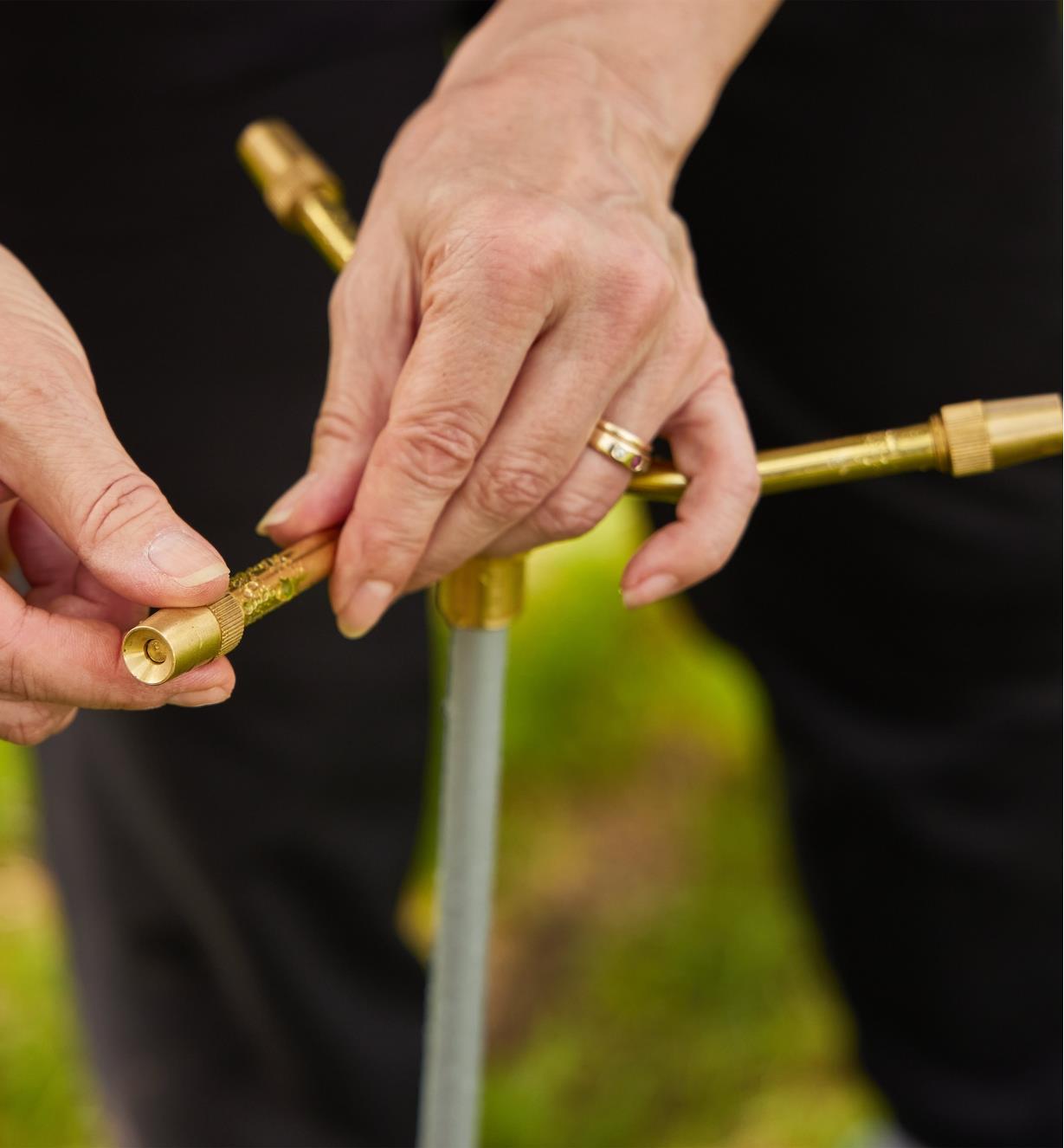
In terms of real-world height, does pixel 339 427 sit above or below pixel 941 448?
above

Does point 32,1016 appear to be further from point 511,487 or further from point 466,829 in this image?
point 511,487

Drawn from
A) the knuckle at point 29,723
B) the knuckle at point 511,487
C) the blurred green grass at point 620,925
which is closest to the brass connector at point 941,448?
the knuckle at point 511,487

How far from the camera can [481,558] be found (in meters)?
0.63

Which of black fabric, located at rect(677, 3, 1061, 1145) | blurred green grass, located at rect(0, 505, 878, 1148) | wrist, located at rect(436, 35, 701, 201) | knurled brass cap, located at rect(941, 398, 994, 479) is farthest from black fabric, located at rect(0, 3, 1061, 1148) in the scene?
knurled brass cap, located at rect(941, 398, 994, 479)

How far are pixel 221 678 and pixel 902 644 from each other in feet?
2.37

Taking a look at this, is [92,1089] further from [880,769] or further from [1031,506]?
[1031,506]

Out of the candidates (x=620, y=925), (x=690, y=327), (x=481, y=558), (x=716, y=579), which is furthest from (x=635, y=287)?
(x=620, y=925)

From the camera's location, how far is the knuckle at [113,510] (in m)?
0.49

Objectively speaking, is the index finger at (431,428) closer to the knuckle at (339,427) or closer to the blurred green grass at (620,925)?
the knuckle at (339,427)

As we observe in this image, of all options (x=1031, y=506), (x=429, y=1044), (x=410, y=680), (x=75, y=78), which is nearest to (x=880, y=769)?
(x=1031, y=506)

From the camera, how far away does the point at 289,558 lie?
574 millimetres

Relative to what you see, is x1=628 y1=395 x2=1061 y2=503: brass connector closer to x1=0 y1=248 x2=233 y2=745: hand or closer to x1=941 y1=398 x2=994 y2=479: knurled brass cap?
x1=941 y1=398 x2=994 y2=479: knurled brass cap

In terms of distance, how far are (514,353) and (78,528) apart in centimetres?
20

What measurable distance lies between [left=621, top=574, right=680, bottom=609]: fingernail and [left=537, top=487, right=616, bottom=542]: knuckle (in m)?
0.04
